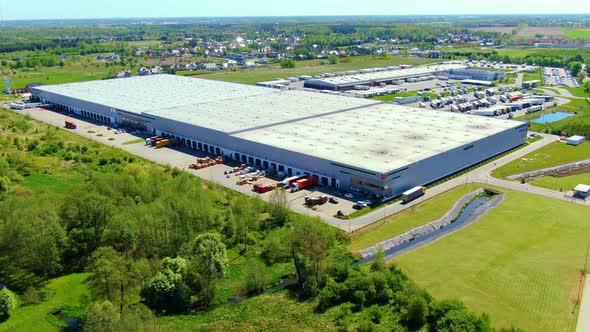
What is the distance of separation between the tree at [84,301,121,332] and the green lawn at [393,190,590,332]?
16.1 metres

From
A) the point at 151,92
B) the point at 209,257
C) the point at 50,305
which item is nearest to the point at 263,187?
the point at 209,257

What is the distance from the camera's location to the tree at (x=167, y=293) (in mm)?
25094

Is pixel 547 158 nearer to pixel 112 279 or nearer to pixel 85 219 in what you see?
pixel 85 219

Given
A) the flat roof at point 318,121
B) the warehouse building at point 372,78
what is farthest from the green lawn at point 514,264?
the warehouse building at point 372,78

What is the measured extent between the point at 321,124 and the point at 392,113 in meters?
11.1

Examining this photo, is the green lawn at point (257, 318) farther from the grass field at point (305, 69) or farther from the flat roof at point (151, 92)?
the grass field at point (305, 69)

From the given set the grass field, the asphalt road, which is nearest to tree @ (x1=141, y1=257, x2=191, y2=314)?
the asphalt road

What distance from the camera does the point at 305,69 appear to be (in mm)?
130250

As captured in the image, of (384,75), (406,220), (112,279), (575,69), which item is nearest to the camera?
(112,279)

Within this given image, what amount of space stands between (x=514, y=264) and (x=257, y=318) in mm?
15798

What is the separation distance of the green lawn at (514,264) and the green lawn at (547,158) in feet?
30.9

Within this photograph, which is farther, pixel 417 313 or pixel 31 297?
pixel 31 297

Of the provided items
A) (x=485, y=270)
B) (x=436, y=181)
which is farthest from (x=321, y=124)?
(x=485, y=270)

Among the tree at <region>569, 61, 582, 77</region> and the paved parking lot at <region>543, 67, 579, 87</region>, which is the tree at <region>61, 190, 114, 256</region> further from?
the tree at <region>569, 61, 582, 77</region>
